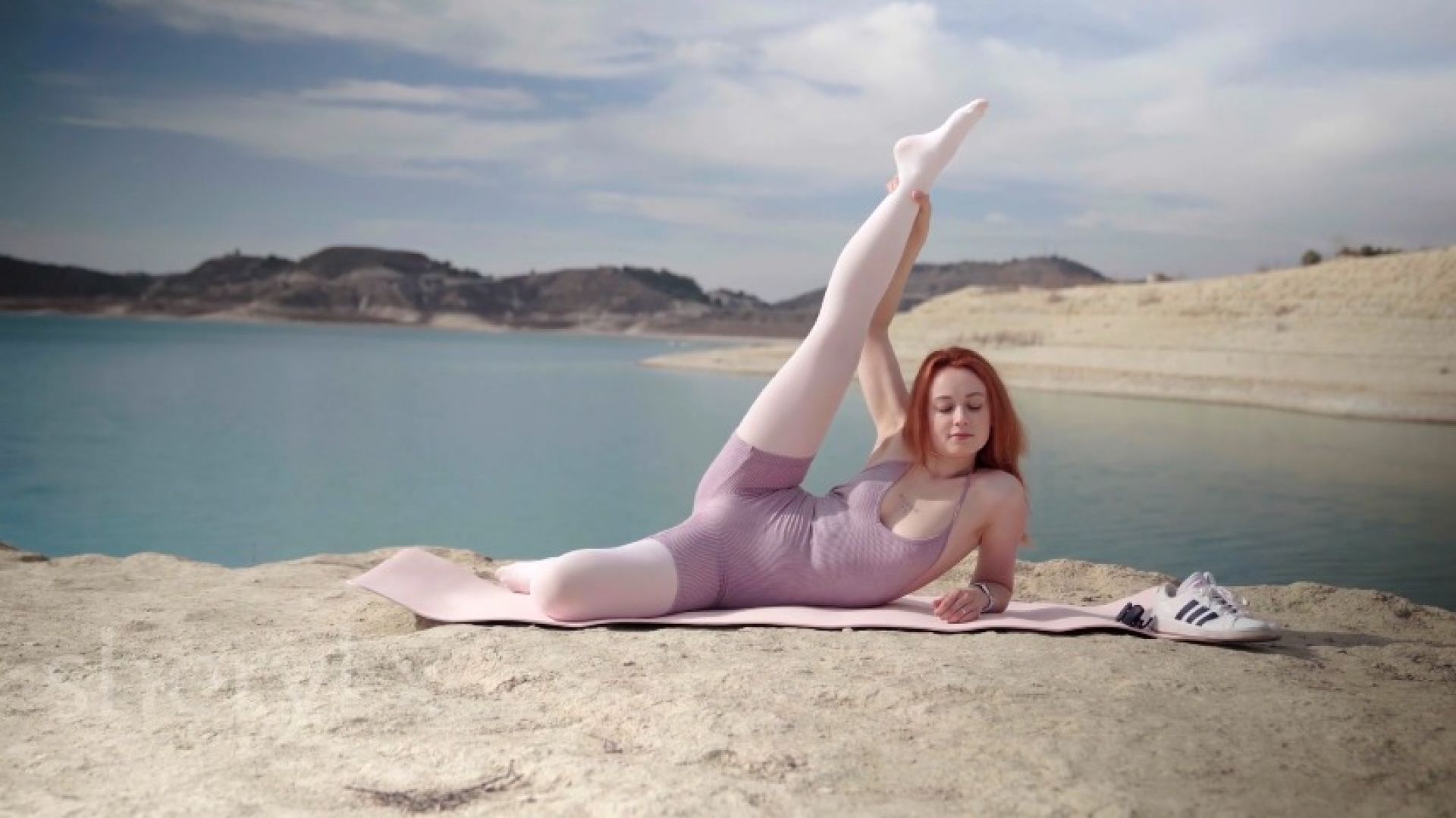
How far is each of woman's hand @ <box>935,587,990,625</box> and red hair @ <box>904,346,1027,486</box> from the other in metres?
0.42

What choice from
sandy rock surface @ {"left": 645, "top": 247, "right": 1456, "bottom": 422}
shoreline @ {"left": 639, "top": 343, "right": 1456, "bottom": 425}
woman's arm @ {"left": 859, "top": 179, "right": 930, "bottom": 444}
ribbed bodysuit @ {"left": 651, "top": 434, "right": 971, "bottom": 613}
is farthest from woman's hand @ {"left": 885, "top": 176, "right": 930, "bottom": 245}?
shoreline @ {"left": 639, "top": 343, "right": 1456, "bottom": 425}

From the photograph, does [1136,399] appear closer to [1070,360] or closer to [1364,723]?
[1070,360]

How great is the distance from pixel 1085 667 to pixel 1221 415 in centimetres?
1744

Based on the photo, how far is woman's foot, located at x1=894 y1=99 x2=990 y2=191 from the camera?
4.17m

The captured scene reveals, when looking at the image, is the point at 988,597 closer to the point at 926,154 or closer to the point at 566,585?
the point at 566,585

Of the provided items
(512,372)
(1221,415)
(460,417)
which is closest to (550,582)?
(460,417)

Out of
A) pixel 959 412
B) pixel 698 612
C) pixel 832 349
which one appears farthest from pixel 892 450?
pixel 698 612

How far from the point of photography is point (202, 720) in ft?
9.82

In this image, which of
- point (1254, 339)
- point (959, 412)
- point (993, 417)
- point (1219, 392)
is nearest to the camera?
point (959, 412)

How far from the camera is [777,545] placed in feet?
13.1

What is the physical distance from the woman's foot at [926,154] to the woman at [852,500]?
147mm

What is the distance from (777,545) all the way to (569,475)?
8.47 metres

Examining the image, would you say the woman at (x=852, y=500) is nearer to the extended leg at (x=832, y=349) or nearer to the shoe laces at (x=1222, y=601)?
the extended leg at (x=832, y=349)

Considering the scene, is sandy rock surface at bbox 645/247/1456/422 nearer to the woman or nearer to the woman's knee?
the woman
